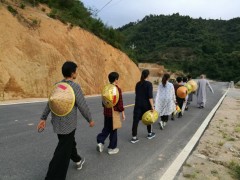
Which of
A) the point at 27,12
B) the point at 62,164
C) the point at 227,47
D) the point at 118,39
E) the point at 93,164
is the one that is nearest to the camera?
the point at 62,164

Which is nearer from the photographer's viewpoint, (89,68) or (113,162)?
(113,162)

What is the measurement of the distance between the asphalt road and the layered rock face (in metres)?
8.51

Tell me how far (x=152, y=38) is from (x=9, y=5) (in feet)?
356

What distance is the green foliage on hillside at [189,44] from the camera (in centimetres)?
11075

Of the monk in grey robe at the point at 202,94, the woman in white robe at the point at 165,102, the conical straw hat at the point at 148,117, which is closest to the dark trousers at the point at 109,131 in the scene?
the conical straw hat at the point at 148,117

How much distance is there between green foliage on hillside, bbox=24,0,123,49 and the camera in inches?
1080

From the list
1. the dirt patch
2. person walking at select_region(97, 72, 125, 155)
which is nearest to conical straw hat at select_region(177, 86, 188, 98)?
the dirt patch

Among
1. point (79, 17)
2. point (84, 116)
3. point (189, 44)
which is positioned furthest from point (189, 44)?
point (84, 116)

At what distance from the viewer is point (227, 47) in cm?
12525

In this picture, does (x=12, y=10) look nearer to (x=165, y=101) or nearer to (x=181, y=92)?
(x=181, y=92)

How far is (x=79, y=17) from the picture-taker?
31266mm

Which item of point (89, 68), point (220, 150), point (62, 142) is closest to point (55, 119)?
point (62, 142)

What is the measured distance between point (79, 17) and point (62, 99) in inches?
1088

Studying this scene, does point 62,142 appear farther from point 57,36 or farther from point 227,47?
point 227,47
